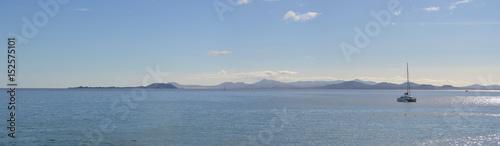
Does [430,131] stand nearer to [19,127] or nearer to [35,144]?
[35,144]

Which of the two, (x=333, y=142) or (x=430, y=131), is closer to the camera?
(x=333, y=142)

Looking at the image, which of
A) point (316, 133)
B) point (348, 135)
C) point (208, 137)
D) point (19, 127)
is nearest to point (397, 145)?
point (348, 135)

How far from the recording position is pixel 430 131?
56469mm

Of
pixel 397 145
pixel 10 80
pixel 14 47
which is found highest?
pixel 14 47

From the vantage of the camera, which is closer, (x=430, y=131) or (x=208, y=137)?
(x=208, y=137)

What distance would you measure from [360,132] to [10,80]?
41.6m

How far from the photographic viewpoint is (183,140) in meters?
47.2

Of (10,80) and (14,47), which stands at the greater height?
(14,47)

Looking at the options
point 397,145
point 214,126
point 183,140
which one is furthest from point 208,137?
point 397,145

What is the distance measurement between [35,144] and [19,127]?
60.1 feet

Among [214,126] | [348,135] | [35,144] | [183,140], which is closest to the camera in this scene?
[35,144]

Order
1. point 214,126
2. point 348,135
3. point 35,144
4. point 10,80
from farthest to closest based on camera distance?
1. point 214,126
2. point 348,135
3. point 35,144
4. point 10,80

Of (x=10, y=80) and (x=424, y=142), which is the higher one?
(x=10, y=80)

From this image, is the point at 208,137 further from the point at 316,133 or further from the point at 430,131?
the point at 430,131
